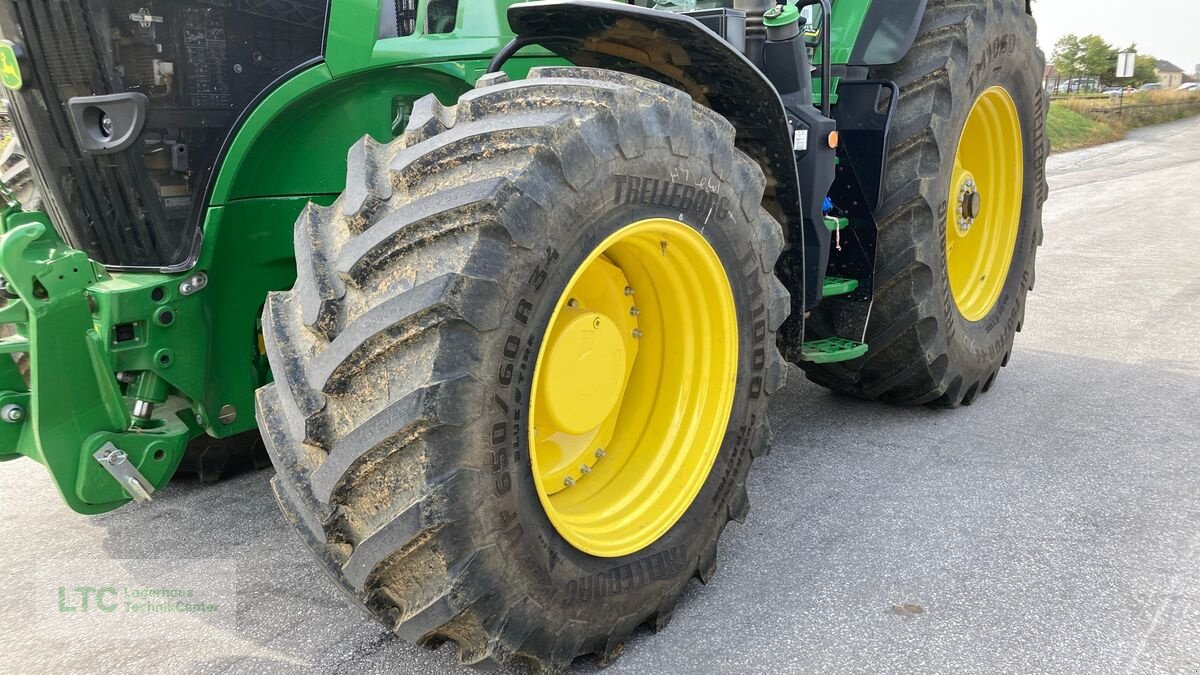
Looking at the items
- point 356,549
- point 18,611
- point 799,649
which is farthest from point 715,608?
point 18,611

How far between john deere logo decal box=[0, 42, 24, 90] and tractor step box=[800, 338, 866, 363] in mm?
2482

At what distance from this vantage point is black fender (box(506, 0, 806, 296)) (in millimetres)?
2312

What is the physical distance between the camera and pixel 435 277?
5.82 feet

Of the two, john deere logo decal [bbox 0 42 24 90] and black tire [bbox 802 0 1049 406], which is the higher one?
john deere logo decal [bbox 0 42 24 90]

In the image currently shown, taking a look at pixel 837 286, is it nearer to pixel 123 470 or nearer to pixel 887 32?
pixel 887 32

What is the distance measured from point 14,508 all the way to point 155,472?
134 centimetres

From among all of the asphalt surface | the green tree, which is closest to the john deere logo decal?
the asphalt surface

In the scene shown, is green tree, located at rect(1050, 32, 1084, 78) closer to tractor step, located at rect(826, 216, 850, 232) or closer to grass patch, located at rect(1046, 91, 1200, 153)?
grass patch, located at rect(1046, 91, 1200, 153)

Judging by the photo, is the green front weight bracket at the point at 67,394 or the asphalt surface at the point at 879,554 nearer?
the green front weight bracket at the point at 67,394

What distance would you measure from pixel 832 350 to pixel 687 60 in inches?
53.7

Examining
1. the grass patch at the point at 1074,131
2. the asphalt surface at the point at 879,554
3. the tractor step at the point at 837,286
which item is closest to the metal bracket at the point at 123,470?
the asphalt surface at the point at 879,554

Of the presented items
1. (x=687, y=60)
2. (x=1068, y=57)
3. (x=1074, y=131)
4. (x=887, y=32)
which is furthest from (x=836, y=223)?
(x=1068, y=57)

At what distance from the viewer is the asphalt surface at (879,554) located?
2.34 meters

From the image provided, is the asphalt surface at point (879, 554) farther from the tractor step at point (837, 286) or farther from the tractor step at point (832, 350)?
the tractor step at point (837, 286)
